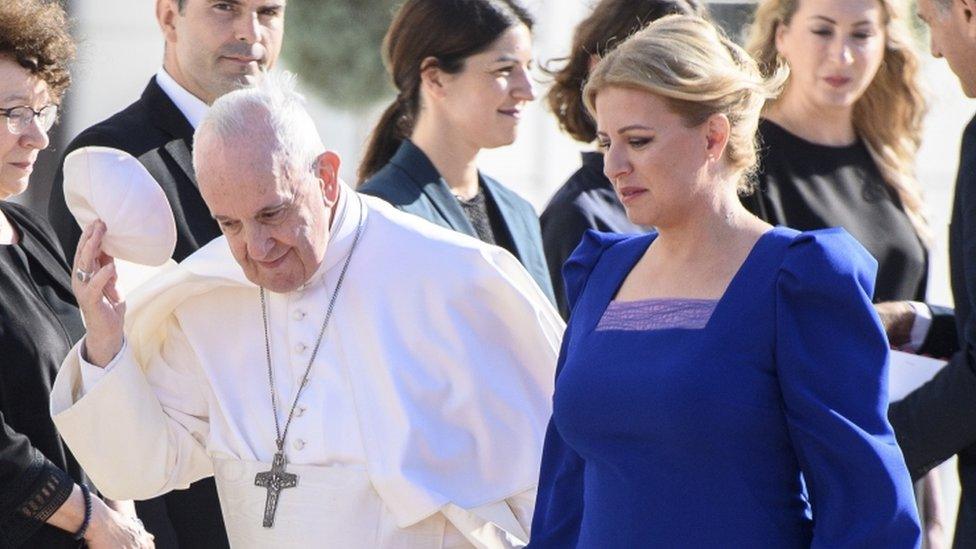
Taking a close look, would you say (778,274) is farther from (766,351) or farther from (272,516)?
(272,516)

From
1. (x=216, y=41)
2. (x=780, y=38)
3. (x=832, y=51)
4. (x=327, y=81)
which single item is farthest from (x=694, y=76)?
(x=327, y=81)

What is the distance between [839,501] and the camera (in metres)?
2.89

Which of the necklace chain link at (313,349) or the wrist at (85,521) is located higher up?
the necklace chain link at (313,349)

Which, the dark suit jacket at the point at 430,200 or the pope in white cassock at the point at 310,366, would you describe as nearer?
the pope in white cassock at the point at 310,366

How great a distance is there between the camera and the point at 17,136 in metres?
4.02

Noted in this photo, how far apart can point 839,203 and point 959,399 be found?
107 cm

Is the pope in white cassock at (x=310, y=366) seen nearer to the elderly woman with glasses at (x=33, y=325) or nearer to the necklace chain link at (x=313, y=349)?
the necklace chain link at (x=313, y=349)

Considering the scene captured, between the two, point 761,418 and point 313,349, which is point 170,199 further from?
point 761,418

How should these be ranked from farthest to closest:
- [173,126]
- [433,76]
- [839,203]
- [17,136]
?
[433,76] < [839,203] < [173,126] < [17,136]

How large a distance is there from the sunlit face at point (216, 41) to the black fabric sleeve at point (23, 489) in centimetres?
140

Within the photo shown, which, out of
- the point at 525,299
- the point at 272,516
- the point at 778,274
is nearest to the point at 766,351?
the point at 778,274

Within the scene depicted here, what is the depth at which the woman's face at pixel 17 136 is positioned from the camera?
4012 millimetres

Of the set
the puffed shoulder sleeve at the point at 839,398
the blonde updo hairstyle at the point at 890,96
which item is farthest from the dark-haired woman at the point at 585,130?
the puffed shoulder sleeve at the point at 839,398

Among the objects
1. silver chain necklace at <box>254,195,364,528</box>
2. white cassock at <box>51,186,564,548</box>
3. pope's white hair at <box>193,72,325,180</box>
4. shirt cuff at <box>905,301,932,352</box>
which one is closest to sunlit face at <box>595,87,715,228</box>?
white cassock at <box>51,186,564,548</box>
